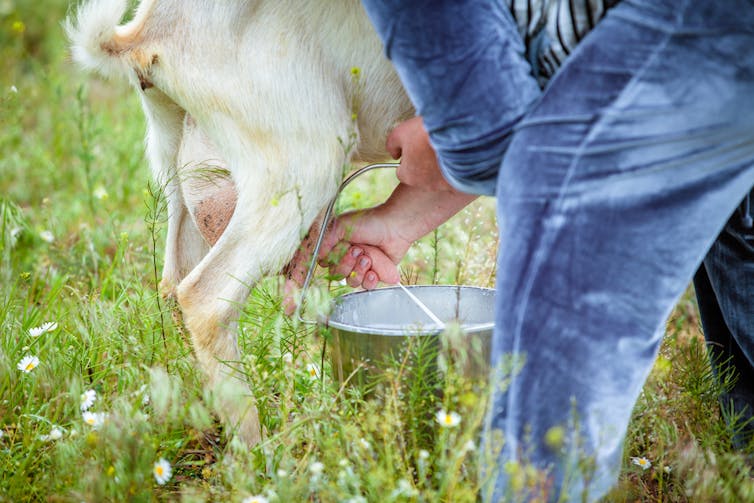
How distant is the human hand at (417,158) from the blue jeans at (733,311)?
660 mm

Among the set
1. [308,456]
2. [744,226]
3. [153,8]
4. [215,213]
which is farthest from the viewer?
[215,213]

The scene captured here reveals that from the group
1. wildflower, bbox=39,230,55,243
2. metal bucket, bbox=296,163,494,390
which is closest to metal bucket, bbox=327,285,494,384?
metal bucket, bbox=296,163,494,390

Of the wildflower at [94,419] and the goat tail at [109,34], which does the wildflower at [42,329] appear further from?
the goat tail at [109,34]

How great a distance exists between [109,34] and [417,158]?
0.81 meters

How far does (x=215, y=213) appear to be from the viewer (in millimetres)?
1940

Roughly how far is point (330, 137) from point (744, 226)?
965 mm

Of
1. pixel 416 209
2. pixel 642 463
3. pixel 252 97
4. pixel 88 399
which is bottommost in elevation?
pixel 642 463

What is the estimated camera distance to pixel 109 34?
5.99 ft

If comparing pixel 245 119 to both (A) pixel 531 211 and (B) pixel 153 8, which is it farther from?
(A) pixel 531 211

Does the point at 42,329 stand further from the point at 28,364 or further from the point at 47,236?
the point at 47,236

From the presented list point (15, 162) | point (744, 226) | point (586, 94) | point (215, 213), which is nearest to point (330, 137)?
point (215, 213)

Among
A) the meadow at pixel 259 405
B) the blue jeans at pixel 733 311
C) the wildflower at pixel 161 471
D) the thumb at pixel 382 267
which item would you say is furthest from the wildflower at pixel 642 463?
the wildflower at pixel 161 471

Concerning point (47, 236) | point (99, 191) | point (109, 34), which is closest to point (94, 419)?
point (109, 34)

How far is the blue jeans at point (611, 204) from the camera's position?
1141mm
